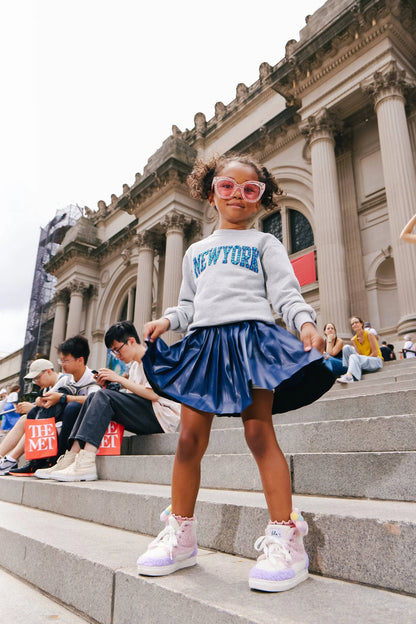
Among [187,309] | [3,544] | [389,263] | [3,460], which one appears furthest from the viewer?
[389,263]

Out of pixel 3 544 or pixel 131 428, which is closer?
pixel 3 544

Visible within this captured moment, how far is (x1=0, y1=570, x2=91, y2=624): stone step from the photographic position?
1.64m

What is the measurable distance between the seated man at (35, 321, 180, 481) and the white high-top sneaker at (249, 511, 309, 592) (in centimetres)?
244

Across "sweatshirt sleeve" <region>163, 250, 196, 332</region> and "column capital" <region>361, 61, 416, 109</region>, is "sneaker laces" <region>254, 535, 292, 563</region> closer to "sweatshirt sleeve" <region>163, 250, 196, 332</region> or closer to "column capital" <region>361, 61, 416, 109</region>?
"sweatshirt sleeve" <region>163, 250, 196, 332</region>

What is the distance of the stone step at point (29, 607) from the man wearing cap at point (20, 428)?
2.87 m

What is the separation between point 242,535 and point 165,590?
1.72 ft

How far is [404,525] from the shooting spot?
1.39 m

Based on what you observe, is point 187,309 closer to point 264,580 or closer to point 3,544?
point 264,580

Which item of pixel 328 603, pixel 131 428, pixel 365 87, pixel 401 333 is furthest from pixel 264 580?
pixel 365 87

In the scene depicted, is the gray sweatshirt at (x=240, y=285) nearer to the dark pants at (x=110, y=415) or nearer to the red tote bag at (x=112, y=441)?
the dark pants at (x=110, y=415)

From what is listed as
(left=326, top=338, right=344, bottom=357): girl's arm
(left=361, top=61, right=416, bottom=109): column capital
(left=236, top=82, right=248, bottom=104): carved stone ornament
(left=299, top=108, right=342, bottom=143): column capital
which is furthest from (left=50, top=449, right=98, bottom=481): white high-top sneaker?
(left=236, top=82, right=248, bottom=104): carved stone ornament

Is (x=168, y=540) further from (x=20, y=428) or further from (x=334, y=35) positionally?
(x=334, y=35)

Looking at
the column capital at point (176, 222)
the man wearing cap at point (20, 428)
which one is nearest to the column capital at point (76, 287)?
the column capital at point (176, 222)

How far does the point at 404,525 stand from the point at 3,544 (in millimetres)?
A: 2212
